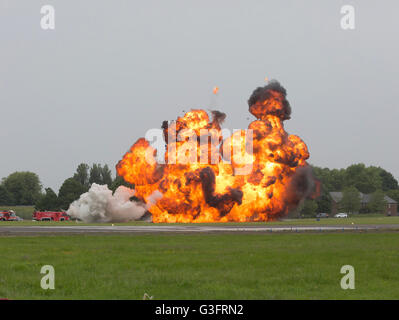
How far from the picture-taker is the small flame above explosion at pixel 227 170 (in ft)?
310

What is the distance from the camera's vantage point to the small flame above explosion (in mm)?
94500

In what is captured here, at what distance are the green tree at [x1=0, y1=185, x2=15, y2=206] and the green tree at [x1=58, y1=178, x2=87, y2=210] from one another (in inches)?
2285

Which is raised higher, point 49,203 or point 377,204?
point 49,203

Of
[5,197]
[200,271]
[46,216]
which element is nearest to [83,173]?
[5,197]

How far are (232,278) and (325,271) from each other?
4.23m

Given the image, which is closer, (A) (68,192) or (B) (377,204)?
(A) (68,192)

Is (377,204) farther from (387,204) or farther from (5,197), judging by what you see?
(5,197)

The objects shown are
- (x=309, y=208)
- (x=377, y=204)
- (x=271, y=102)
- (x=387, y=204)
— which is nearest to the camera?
(x=271, y=102)

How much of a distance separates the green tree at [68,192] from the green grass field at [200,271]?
366 ft

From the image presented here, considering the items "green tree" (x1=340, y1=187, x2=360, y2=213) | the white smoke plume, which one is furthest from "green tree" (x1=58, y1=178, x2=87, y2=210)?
"green tree" (x1=340, y1=187, x2=360, y2=213)

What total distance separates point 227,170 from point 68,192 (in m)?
61.0

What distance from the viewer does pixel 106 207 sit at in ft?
325

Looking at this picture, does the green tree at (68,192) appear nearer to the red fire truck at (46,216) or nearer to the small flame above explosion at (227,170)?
the red fire truck at (46,216)
